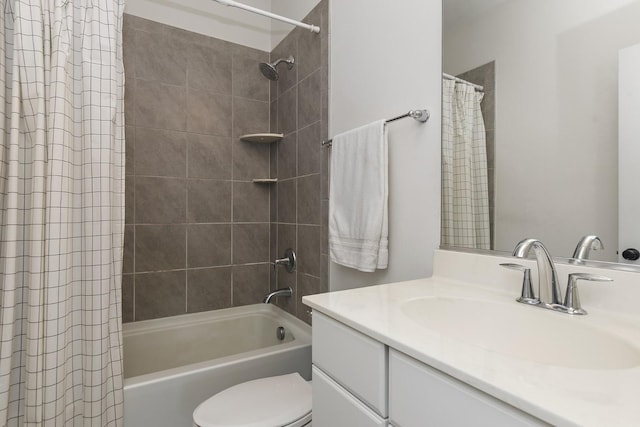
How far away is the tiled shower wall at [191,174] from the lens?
1905mm

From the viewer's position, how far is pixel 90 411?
1204mm

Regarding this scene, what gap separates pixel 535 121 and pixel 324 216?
1038 mm

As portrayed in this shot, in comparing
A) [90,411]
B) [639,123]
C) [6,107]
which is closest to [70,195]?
[6,107]

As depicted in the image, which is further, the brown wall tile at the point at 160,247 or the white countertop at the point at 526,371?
the brown wall tile at the point at 160,247

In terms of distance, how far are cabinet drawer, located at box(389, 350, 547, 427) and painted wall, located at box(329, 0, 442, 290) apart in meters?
0.61

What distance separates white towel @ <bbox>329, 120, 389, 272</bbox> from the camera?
4.12 ft

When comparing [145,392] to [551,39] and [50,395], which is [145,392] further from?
Answer: [551,39]

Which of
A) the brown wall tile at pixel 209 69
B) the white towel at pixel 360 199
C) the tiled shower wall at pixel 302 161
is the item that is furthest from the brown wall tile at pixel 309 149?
the brown wall tile at pixel 209 69

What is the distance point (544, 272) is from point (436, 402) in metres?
0.47

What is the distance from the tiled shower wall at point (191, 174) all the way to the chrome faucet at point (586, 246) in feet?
5.99

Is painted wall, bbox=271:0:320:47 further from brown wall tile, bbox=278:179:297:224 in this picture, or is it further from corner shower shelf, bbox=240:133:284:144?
brown wall tile, bbox=278:179:297:224

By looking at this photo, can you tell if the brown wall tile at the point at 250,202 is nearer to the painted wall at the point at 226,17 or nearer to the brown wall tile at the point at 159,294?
the brown wall tile at the point at 159,294

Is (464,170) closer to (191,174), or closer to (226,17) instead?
(191,174)

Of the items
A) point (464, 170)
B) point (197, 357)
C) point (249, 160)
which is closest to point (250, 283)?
point (197, 357)
